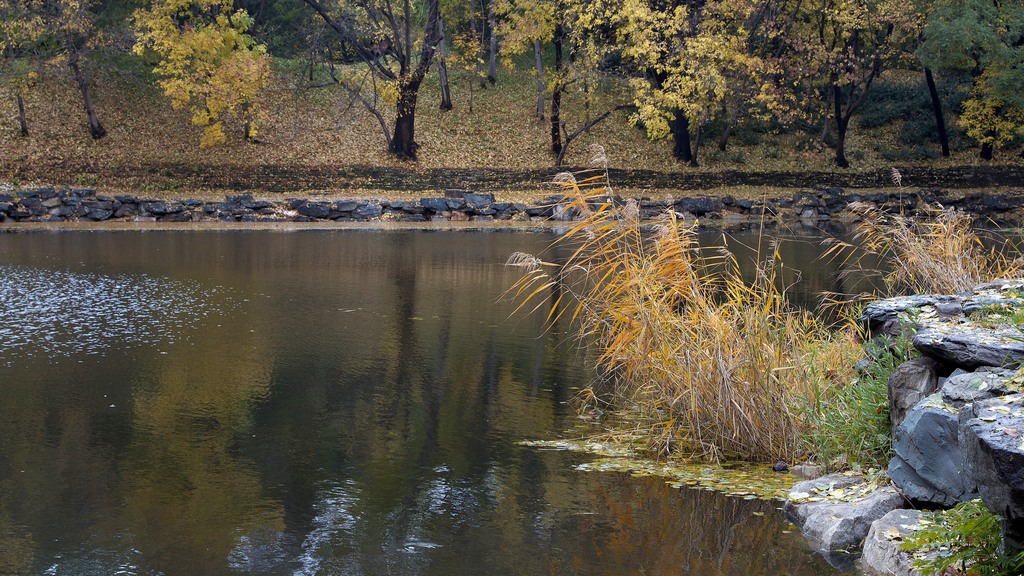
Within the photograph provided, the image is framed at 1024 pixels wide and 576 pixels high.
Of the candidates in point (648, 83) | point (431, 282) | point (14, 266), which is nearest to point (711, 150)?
point (648, 83)

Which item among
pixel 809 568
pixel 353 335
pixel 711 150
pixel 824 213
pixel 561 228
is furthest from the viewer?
pixel 711 150

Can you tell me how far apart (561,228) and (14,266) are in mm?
14358

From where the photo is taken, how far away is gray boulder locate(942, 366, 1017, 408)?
4.68 m

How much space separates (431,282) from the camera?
54.0 ft

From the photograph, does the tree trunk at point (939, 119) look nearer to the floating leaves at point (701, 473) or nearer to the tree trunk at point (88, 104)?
the tree trunk at point (88, 104)

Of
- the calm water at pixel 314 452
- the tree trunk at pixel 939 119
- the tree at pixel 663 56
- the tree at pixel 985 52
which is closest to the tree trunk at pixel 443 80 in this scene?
the tree at pixel 663 56

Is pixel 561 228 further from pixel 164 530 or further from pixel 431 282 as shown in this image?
pixel 164 530

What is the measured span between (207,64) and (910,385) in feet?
102

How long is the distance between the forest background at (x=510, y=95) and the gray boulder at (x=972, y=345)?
2666 cm

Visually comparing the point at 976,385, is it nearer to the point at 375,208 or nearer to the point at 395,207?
the point at 375,208

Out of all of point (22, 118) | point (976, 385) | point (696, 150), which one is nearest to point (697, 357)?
point (976, 385)

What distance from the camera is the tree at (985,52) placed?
31516 mm

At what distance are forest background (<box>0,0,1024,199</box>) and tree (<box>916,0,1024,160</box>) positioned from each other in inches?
3.0

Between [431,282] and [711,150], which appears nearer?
[431,282]
